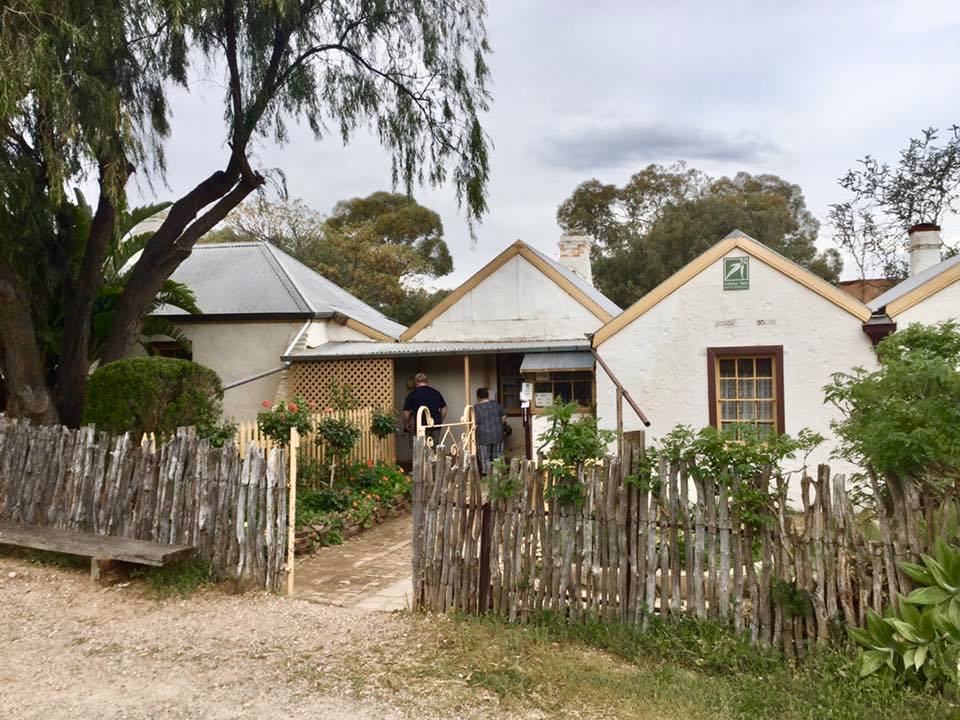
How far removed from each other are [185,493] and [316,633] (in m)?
2.16

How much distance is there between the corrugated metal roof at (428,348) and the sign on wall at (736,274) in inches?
109

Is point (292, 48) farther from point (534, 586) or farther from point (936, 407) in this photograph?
point (936, 407)

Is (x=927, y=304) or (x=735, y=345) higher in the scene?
(x=927, y=304)

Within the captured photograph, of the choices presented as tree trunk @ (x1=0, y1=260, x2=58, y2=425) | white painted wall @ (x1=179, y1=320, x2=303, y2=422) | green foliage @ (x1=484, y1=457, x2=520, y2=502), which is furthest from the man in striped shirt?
tree trunk @ (x1=0, y1=260, x2=58, y2=425)

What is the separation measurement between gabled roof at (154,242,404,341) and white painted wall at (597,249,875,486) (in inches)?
235

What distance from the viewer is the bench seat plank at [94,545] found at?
688 cm

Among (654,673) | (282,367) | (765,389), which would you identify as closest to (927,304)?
(765,389)

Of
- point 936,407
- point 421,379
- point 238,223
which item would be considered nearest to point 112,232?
point 421,379

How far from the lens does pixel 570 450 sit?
5.61m

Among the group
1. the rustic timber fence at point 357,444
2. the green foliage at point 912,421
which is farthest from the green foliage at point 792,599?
the rustic timber fence at point 357,444

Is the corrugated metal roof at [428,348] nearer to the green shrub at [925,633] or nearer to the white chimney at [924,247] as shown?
the white chimney at [924,247]

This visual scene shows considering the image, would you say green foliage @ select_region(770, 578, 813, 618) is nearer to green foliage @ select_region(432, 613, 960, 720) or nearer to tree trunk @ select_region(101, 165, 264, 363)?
green foliage @ select_region(432, 613, 960, 720)

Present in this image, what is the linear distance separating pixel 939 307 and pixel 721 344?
9.86 feet

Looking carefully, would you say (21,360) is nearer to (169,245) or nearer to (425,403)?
(169,245)
